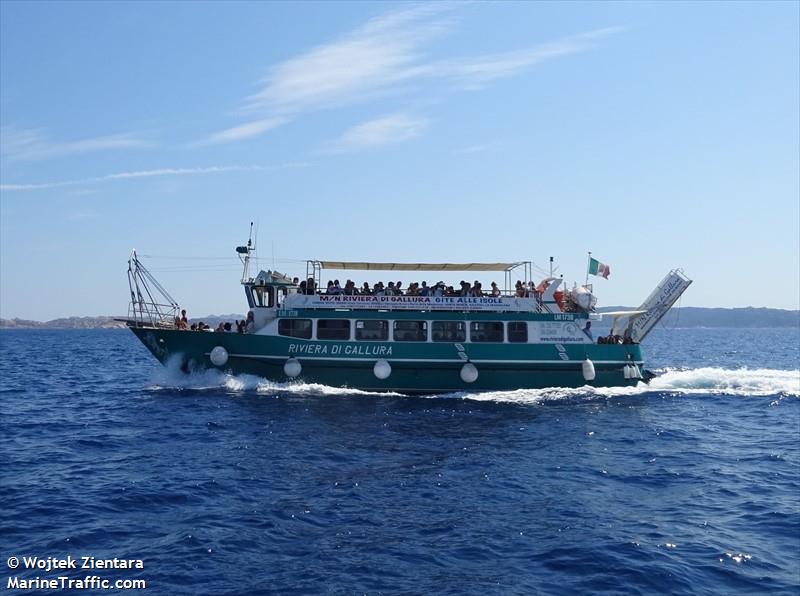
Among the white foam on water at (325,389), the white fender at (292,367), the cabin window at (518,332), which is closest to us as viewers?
the white foam on water at (325,389)

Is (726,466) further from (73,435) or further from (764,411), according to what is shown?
(73,435)

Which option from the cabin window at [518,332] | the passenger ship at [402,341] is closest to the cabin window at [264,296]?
the passenger ship at [402,341]

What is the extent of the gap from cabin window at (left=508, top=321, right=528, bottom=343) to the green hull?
466 millimetres

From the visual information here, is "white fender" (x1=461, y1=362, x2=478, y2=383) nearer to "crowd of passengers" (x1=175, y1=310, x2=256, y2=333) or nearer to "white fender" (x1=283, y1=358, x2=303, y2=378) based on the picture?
"white fender" (x1=283, y1=358, x2=303, y2=378)

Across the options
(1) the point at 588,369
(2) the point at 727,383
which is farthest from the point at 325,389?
(2) the point at 727,383

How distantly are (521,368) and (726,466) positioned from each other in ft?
38.8

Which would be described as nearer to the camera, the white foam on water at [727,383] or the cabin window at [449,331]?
the cabin window at [449,331]

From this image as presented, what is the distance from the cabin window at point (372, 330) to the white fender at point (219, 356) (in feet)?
17.9

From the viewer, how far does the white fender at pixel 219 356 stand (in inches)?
1114

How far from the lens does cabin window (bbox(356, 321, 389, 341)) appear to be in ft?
95.6

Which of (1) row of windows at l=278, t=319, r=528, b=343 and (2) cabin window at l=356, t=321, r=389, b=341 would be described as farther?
(2) cabin window at l=356, t=321, r=389, b=341

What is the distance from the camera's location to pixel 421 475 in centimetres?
1620

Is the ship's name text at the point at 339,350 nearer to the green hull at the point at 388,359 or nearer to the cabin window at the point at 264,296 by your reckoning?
the green hull at the point at 388,359

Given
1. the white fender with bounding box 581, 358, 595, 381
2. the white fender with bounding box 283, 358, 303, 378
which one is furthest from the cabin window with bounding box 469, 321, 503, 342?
the white fender with bounding box 283, 358, 303, 378
